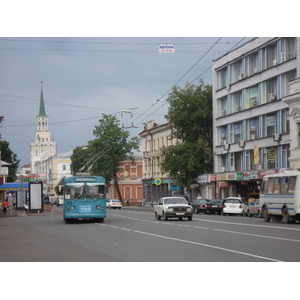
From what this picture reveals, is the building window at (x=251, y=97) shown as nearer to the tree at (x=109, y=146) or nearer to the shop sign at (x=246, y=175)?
the shop sign at (x=246, y=175)

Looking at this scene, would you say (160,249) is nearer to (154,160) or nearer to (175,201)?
(175,201)

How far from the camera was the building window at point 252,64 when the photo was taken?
58.6 metres

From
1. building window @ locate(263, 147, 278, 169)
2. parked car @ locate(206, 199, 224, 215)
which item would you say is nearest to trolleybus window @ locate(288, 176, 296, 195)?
building window @ locate(263, 147, 278, 169)

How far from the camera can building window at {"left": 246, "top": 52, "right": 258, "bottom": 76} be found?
5859 centimetres

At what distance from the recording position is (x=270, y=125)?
56906 mm

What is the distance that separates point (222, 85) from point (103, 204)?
34380 mm

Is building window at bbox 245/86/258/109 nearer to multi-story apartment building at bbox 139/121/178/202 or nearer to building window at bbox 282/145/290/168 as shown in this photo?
building window at bbox 282/145/290/168

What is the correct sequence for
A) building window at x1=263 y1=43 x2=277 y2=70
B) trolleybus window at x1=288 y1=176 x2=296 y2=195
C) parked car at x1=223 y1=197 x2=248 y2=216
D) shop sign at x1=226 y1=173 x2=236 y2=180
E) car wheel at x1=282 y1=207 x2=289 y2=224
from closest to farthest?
trolleybus window at x1=288 y1=176 x2=296 y2=195
car wheel at x1=282 y1=207 x2=289 y2=224
parked car at x1=223 y1=197 x2=248 y2=216
building window at x1=263 y1=43 x2=277 y2=70
shop sign at x1=226 y1=173 x2=236 y2=180

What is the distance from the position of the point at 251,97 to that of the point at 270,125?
15.4 ft

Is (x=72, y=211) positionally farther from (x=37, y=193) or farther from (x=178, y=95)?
(x=178, y=95)

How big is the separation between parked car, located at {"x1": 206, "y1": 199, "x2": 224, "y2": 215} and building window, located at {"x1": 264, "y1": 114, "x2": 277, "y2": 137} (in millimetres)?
7718

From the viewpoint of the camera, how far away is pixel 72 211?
35875 mm

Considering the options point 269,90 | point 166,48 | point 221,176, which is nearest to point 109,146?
point 221,176

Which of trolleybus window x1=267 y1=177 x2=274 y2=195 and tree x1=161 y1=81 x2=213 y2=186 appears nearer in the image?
trolleybus window x1=267 y1=177 x2=274 y2=195
